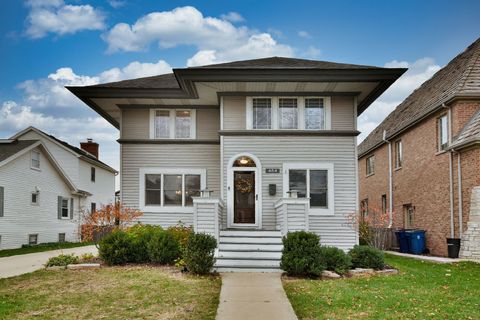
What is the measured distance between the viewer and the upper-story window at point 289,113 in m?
15.0

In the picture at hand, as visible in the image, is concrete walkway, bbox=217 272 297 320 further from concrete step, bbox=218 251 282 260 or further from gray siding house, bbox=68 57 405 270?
gray siding house, bbox=68 57 405 270

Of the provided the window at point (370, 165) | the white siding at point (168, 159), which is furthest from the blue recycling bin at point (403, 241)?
the white siding at point (168, 159)

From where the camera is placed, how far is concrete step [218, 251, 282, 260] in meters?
12.0

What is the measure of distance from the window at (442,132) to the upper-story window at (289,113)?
5.19 meters

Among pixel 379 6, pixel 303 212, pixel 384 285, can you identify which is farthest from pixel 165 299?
pixel 379 6

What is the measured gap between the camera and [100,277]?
10148mm

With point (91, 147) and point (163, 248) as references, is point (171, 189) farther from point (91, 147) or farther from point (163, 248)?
point (91, 147)

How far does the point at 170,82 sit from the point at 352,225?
7702 mm

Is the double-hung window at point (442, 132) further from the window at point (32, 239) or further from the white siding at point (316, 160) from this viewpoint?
the window at point (32, 239)

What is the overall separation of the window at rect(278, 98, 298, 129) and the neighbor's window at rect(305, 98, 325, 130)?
0.36 m

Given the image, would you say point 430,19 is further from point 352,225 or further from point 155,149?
point 155,149

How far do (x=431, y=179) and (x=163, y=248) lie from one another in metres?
11.5

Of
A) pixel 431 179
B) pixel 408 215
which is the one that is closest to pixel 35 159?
pixel 408 215

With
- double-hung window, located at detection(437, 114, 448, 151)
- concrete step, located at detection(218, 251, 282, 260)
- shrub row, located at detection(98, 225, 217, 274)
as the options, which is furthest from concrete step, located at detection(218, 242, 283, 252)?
double-hung window, located at detection(437, 114, 448, 151)
